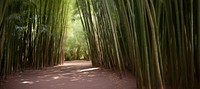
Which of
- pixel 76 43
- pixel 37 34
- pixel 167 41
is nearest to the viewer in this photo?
pixel 167 41

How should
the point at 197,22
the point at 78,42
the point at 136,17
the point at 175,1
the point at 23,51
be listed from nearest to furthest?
the point at 197,22 → the point at 175,1 → the point at 136,17 → the point at 23,51 → the point at 78,42

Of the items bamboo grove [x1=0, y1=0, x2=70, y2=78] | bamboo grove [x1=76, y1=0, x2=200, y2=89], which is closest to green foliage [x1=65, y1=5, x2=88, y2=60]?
bamboo grove [x1=0, y1=0, x2=70, y2=78]

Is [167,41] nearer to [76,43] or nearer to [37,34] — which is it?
[37,34]

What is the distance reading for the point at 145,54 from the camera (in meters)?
2.87

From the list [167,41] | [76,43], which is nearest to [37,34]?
[167,41]

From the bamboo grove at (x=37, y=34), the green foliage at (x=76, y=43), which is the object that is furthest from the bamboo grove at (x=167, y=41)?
the green foliage at (x=76, y=43)

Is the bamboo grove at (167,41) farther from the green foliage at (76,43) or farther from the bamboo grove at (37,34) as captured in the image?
the green foliage at (76,43)

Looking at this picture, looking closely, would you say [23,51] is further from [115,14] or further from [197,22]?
[197,22]

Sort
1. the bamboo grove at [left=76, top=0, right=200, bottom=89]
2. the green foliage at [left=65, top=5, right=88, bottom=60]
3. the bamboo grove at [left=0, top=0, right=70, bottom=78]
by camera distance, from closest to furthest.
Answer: the bamboo grove at [left=76, top=0, right=200, bottom=89] → the bamboo grove at [left=0, top=0, right=70, bottom=78] → the green foliage at [left=65, top=5, right=88, bottom=60]

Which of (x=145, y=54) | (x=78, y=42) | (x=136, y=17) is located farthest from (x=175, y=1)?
(x=78, y=42)

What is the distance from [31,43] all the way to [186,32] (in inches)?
224

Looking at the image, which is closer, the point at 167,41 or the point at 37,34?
the point at 167,41

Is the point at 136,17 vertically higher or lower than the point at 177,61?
higher

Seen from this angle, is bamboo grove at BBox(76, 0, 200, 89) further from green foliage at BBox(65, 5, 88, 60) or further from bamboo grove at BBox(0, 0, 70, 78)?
green foliage at BBox(65, 5, 88, 60)
